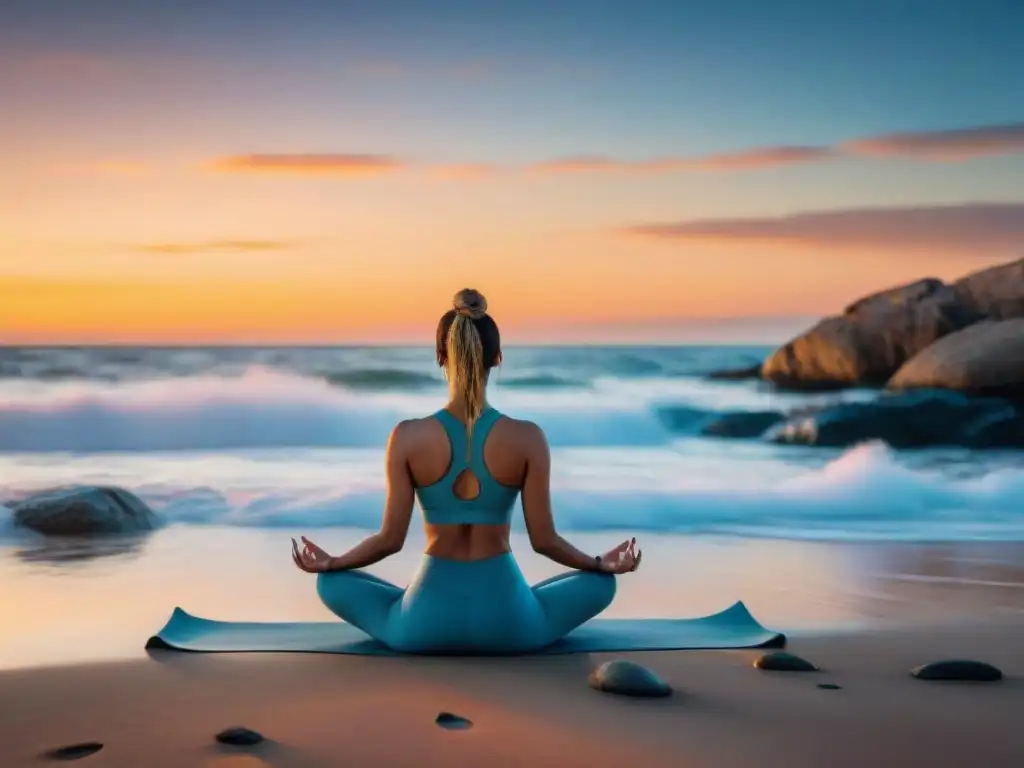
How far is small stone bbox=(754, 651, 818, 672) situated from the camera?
460cm

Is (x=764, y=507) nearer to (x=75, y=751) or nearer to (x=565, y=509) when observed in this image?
(x=565, y=509)

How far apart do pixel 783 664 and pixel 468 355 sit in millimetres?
1523

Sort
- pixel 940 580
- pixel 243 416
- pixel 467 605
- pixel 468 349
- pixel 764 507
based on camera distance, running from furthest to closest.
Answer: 1. pixel 243 416
2. pixel 764 507
3. pixel 940 580
4. pixel 467 605
5. pixel 468 349

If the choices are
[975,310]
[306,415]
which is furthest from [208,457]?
[975,310]

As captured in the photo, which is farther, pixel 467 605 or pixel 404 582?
pixel 404 582

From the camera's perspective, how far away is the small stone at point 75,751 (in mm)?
3494

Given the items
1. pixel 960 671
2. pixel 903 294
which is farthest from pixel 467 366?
pixel 903 294

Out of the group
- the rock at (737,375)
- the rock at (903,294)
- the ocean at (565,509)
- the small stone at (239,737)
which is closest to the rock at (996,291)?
the rock at (903,294)

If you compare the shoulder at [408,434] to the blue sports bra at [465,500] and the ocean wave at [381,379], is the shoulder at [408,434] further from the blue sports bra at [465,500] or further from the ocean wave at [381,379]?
the ocean wave at [381,379]

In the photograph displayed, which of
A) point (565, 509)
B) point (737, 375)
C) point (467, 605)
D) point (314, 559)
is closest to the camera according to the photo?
point (467, 605)

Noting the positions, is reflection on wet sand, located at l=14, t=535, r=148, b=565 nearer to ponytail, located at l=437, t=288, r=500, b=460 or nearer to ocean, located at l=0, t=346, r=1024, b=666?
ocean, located at l=0, t=346, r=1024, b=666

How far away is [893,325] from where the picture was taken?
22.0 metres

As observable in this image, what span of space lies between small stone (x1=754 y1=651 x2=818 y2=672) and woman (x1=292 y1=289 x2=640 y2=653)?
0.55 m

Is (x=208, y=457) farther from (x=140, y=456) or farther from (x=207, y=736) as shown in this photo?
(x=207, y=736)
